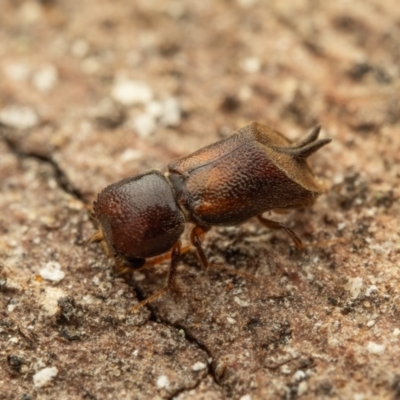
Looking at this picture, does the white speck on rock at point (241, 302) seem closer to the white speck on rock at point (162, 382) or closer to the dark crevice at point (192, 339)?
the dark crevice at point (192, 339)

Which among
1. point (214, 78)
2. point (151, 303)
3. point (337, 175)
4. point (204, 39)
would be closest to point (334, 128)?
point (337, 175)

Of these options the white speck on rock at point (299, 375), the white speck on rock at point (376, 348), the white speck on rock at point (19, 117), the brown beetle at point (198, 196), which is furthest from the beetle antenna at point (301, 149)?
the white speck on rock at point (19, 117)

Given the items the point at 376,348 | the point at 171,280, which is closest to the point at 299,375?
the point at 376,348

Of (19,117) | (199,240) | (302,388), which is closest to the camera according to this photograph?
(302,388)

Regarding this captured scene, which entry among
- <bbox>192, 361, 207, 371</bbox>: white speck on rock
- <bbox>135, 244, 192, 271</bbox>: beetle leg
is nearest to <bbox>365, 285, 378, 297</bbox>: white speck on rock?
<bbox>192, 361, 207, 371</bbox>: white speck on rock

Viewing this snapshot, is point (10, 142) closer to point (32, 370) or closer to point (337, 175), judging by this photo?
point (32, 370)

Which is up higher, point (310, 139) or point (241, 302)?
point (310, 139)

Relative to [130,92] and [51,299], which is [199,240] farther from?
[130,92]
